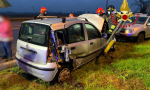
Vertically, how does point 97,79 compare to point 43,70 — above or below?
below

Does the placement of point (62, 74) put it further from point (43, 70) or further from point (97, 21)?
point (97, 21)

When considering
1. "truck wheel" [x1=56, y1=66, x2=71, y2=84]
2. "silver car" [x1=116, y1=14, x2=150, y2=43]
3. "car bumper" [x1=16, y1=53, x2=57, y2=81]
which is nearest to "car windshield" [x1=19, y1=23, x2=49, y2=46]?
"car bumper" [x1=16, y1=53, x2=57, y2=81]

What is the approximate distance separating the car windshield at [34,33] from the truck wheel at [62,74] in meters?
0.77

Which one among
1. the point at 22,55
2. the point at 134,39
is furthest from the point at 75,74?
the point at 134,39

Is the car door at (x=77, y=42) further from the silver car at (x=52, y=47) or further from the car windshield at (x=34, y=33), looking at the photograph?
the car windshield at (x=34, y=33)

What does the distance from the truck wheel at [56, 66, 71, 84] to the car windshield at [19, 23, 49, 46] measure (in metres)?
0.77

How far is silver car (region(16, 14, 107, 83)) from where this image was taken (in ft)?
9.02

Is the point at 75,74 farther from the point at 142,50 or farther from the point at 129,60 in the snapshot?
the point at 142,50

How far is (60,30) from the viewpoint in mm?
2924

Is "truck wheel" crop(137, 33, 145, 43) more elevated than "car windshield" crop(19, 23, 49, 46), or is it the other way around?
"car windshield" crop(19, 23, 49, 46)

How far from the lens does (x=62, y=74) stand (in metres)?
3.12

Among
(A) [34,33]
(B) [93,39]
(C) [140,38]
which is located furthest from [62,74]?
(C) [140,38]

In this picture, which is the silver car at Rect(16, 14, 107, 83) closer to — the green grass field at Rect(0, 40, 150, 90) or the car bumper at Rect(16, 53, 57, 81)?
the car bumper at Rect(16, 53, 57, 81)

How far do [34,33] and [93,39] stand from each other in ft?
5.93
